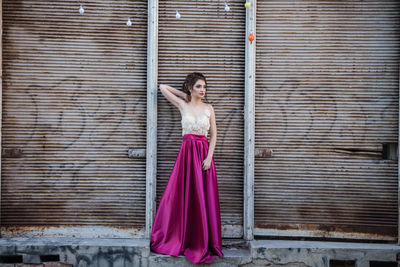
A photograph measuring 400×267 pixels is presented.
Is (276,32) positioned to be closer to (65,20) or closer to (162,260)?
(65,20)

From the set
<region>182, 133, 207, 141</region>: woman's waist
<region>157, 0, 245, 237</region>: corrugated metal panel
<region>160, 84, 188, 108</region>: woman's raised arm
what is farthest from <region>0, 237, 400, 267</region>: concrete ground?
<region>160, 84, 188, 108</region>: woman's raised arm

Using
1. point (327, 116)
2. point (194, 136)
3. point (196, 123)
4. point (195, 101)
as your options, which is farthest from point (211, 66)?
point (327, 116)

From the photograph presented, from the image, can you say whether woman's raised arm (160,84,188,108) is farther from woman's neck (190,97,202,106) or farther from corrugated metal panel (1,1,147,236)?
corrugated metal panel (1,1,147,236)

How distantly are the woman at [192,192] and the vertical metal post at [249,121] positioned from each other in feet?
1.41

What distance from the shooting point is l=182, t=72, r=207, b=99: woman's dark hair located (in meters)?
4.20

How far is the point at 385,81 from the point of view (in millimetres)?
4426

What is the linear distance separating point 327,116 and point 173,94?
1910mm

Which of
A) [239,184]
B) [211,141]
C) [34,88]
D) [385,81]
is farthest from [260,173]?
[34,88]

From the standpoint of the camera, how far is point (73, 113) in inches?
175

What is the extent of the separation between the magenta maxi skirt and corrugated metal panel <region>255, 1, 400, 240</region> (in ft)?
2.22

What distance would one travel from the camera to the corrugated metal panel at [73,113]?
441 centimetres

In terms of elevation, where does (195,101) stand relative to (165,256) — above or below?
above

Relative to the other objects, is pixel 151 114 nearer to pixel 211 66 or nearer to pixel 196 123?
pixel 196 123

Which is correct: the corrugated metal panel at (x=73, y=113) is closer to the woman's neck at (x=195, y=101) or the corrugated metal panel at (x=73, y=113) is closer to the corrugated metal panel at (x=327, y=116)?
the woman's neck at (x=195, y=101)
